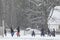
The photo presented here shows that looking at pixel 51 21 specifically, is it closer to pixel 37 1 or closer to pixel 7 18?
pixel 37 1

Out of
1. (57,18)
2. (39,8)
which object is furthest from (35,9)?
(57,18)

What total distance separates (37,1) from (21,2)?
19764 millimetres

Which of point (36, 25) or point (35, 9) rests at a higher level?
point (35, 9)

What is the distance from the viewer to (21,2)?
78.8 meters

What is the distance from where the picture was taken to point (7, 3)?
301 feet

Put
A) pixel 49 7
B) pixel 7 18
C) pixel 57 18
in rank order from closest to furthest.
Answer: pixel 57 18, pixel 49 7, pixel 7 18

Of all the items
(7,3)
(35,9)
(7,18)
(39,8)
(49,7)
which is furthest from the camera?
(7,3)

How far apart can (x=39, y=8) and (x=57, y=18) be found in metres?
8.92

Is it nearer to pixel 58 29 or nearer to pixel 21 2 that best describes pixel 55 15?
pixel 58 29

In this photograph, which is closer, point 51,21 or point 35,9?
point 51,21

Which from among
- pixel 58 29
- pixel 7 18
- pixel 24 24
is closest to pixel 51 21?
pixel 58 29

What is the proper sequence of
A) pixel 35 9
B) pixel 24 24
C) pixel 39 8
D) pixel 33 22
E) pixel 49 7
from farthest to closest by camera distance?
pixel 24 24, pixel 33 22, pixel 35 9, pixel 39 8, pixel 49 7

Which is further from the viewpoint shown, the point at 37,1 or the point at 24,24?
the point at 24,24

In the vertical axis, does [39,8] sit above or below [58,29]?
above
